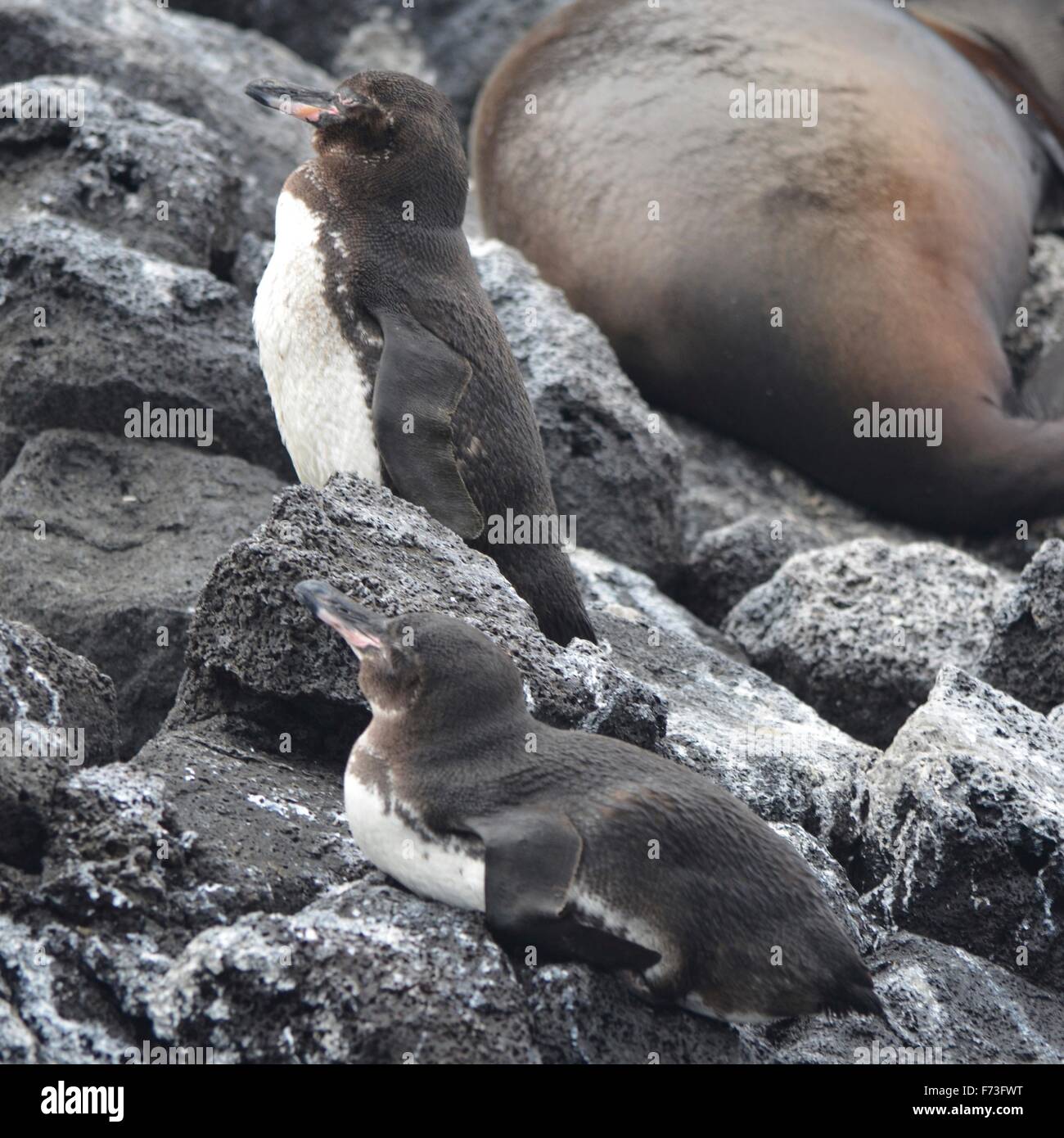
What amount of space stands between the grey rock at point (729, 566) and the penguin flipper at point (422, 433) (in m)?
1.89

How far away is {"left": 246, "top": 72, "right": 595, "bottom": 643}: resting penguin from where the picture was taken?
471 cm

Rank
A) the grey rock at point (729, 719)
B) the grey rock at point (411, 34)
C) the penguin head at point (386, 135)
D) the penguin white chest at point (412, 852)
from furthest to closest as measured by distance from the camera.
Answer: the grey rock at point (411, 34) < the penguin head at point (386, 135) < the grey rock at point (729, 719) < the penguin white chest at point (412, 852)

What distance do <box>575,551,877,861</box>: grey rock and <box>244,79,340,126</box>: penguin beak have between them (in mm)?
1784

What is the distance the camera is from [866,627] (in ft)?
18.7

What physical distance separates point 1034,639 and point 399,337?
7.19 ft

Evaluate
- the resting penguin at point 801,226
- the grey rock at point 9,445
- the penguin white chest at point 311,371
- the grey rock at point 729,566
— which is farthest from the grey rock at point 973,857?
the resting penguin at point 801,226

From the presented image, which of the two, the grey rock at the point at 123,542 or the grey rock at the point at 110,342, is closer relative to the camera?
→ the grey rock at the point at 123,542

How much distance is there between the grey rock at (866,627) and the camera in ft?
18.4

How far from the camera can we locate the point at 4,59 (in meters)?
7.59

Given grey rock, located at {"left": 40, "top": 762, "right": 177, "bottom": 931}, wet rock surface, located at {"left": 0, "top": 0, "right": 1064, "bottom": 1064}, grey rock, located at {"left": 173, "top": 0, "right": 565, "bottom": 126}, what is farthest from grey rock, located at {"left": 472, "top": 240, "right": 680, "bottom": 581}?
grey rock, located at {"left": 173, "top": 0, "right": 565, "bottom": 126}

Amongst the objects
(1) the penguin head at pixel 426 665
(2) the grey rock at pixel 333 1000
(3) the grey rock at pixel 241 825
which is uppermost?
(1) the penguin head at pixel 426 665

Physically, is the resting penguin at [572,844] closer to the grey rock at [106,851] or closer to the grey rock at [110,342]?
the grey rock at [106,851]
